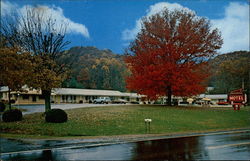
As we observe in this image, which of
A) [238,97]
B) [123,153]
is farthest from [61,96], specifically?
[123,153]

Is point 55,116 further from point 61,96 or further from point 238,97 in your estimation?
point 61,96

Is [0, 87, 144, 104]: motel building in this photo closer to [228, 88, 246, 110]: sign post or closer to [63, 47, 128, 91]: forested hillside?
[63, 47, 128, 91]: forested hillside

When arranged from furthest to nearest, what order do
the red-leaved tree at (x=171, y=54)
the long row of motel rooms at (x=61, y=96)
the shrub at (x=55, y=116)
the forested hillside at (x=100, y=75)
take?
the forested hillside at (x=100, y=75)
the long row of motel rooms at (x=61, y=96)
the red-leaved tree at (x=171, y=54)
the shrub at (x=55, y=116)

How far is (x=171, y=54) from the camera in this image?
3472cm

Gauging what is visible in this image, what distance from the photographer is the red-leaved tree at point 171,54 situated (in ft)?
111

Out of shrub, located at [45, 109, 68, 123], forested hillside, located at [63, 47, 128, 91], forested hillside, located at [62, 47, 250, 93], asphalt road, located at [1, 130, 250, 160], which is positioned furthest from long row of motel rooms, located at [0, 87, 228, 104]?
asphalt road, located at [1, 130, 250, 160]

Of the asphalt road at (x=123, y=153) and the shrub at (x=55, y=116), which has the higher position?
the shrub at (x=55, y=116)

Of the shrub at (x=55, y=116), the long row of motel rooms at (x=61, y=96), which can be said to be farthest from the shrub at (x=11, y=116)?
the long row of motel rooms at (x=61, y=96)

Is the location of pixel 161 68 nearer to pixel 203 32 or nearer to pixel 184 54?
pixel 184 54

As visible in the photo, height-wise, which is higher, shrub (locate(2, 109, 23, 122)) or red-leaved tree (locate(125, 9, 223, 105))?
red-leaved tree (locate(125, 9, 223, 105))

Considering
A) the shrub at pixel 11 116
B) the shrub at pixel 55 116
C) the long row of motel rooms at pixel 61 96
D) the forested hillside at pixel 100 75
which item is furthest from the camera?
the forested hillside at pixel 100 75

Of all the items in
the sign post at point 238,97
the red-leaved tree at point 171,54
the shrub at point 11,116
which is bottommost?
the shrub at point 11,116

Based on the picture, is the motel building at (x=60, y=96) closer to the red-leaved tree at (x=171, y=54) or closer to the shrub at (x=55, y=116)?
the red-leaved tree at (x=171, y=54)

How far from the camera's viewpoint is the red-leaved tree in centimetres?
3381
